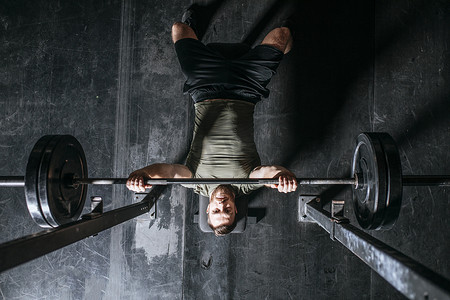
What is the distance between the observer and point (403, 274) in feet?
2.78

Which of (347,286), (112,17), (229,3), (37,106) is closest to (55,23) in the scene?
(112,17)

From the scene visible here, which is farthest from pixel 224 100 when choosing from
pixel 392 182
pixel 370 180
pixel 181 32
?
pixel 392 182

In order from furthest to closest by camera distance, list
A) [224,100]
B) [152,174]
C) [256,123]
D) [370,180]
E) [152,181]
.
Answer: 1. [256,123]
2. [224,100]
3. [152,174]
4. [152,181]
5. [370,180]

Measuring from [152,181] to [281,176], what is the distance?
75cm

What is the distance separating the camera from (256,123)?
7.70ft

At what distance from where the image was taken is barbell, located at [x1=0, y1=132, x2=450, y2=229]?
4.64 ft

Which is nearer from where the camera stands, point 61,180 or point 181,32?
point 61,180

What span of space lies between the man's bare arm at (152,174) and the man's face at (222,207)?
0.28 m

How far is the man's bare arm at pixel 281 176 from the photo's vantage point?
1.68 meters

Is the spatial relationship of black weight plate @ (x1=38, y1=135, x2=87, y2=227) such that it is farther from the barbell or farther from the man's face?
the man's face

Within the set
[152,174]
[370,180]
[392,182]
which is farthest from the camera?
[152,174]

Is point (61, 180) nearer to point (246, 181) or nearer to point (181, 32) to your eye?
point (246, 181)

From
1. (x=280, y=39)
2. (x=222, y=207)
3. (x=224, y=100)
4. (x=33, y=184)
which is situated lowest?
(x=222, y=207)

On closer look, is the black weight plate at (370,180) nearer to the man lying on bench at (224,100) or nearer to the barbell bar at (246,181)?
the barbell bar at (246,181)
